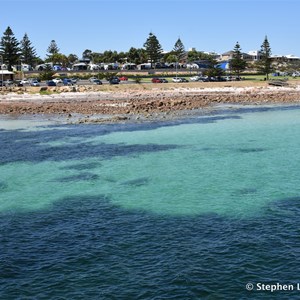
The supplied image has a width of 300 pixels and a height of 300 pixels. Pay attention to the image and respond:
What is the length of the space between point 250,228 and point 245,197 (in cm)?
413

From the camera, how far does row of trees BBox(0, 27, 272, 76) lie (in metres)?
107

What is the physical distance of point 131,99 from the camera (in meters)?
69.9

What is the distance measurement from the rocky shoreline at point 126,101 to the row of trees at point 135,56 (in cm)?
2006

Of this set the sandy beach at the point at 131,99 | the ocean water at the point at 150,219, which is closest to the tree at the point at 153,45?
the sandy beach at the point at 131,99

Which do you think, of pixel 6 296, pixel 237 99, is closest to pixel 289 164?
pixel 6 296

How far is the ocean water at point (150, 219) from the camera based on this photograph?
1267 centimetres

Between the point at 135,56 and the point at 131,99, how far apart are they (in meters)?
101

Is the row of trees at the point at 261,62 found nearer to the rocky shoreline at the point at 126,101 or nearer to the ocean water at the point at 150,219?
the rocky shoreline at the point at 126,101

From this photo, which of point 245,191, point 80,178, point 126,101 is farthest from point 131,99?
point 245,191

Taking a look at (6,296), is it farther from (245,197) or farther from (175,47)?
(175,47)

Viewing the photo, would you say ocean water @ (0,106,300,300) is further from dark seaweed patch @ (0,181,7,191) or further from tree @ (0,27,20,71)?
tree @ (0,27,20,71)

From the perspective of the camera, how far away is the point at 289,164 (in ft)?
87.2

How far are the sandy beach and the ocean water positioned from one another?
67.5ft

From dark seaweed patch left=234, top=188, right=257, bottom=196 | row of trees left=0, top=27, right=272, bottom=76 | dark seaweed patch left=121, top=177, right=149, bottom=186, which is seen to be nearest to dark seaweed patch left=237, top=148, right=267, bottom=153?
dark seaweed patch left=121, top=177, right=149, bottom=186
